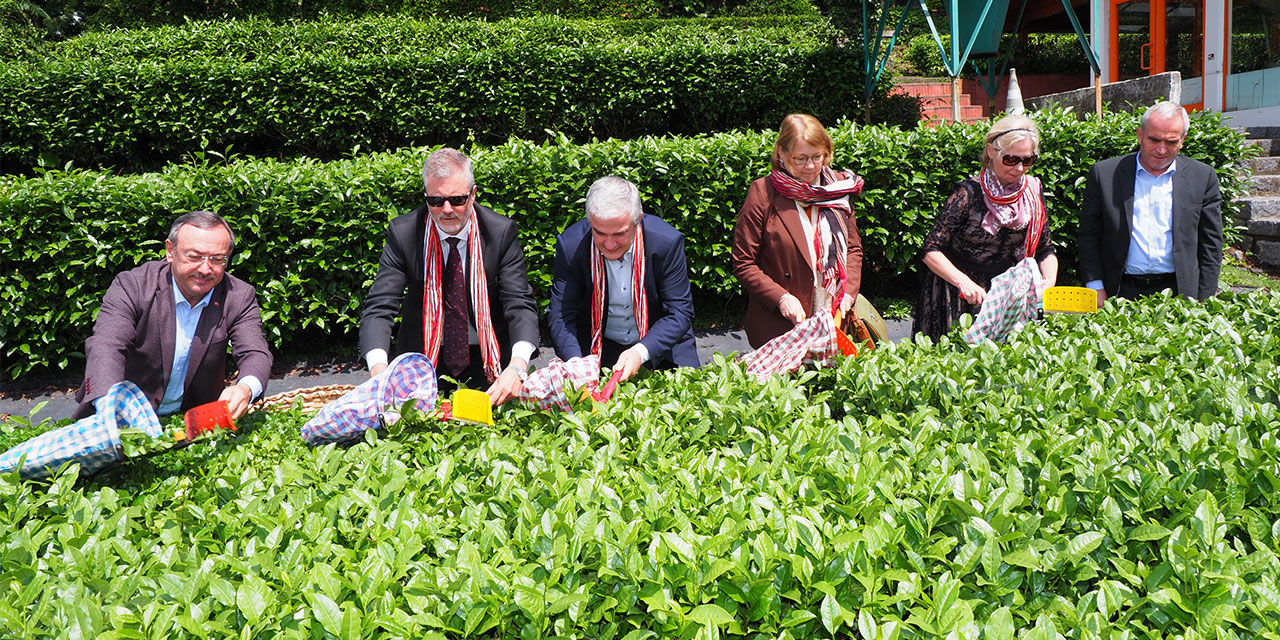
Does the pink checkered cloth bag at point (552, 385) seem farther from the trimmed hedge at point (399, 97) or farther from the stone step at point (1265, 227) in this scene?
the stone step at point (1265, 227)

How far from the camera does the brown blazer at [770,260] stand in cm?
414

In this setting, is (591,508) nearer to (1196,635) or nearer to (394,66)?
(1196,635)

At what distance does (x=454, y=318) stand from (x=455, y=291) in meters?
0.13

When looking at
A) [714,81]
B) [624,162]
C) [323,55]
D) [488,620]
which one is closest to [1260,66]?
[714,81]

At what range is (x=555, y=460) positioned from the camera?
7.55 ft

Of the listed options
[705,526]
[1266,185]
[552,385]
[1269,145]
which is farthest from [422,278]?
[1269,145]

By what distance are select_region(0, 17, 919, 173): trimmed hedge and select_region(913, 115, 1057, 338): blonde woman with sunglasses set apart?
6904 mm

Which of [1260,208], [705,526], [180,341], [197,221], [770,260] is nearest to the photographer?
[705,526]

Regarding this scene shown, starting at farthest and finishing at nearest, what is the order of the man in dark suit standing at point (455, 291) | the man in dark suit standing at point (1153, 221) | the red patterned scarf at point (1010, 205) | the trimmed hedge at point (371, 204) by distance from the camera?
the trimmed hedge at point (371, 204), the man in dark suit standing at point (1153, 221), the red patterned scarf at point (1010, 205), the man in dark suit standing at point (455, 291)

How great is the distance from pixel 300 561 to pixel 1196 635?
5.95 feet

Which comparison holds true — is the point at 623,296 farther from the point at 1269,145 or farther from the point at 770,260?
the point at 1269,145

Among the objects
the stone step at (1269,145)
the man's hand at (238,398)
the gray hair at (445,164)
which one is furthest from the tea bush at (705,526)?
the stone step at (1269,145)

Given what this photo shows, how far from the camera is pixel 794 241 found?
4145mm

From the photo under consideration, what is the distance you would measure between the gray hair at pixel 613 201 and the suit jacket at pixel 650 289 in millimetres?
265
